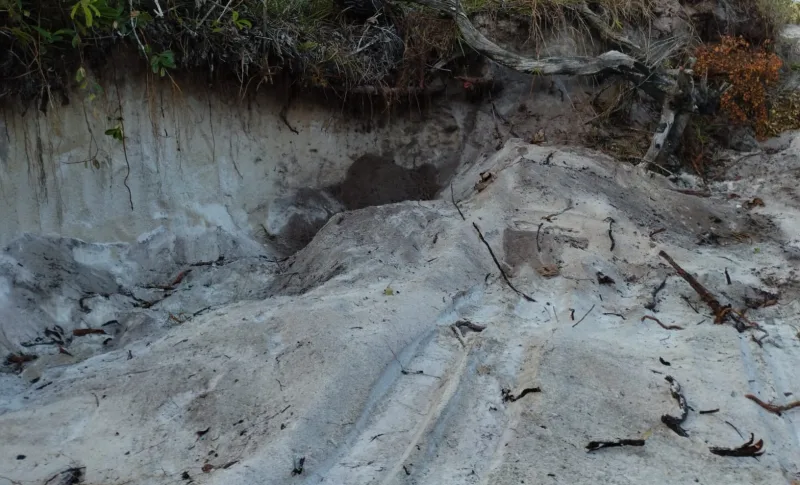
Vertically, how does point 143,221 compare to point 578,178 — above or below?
below

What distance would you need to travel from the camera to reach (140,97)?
14.7ft

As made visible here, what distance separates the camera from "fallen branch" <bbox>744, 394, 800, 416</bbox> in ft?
8.41

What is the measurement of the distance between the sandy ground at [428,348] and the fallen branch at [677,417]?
1.0 inches

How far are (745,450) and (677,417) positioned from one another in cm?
25

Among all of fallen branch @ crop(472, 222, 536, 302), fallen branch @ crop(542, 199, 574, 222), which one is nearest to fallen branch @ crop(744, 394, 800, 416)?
fallen branch @ crop(472, 222, 536, 302)

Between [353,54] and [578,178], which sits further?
[353,54]

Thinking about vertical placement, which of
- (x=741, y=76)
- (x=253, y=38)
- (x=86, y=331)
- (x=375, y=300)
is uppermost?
(x=253, y=38)

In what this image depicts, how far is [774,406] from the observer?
2.58 metres

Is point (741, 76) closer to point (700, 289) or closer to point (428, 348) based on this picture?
point (700, 289)

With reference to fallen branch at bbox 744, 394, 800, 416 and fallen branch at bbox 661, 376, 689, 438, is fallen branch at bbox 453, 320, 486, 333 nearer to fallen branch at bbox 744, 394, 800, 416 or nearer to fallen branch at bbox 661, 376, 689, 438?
fallen branch at bbox 661, 376, 689, 438

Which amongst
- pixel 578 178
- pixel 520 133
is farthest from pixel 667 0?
pixel 578 178

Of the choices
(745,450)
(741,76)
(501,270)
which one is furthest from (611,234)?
(741,76)

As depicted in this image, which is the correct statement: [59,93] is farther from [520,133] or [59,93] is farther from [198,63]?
[520,133]

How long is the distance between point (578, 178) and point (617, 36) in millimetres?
1816
